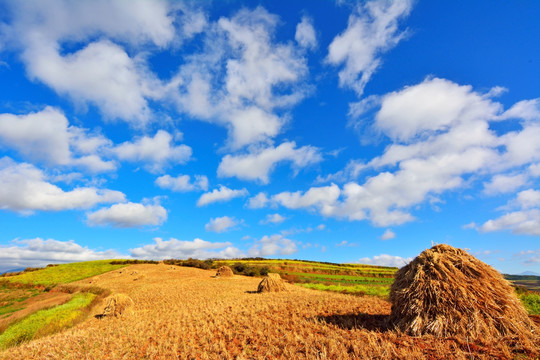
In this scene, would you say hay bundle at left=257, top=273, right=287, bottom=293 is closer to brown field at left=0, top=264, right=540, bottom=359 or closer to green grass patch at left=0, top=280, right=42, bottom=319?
brown field at left=0, top=264, right=540, bottom=359

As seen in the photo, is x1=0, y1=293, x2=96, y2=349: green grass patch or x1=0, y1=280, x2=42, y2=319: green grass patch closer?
x1=0, y1=293, x2=96, y2=349: green grass patch

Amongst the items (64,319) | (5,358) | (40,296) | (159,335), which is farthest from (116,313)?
(40,296)

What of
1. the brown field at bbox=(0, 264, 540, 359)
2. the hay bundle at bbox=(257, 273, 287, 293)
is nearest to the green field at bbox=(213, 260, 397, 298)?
the hay bundle at bbox=(257, 273, 287, 293)

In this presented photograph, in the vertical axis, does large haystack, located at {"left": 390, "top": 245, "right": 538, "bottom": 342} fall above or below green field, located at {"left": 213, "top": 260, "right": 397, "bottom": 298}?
above

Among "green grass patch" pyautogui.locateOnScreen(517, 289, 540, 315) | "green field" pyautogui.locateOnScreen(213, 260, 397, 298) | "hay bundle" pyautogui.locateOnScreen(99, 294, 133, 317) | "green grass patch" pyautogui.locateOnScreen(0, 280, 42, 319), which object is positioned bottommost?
"green grass patch" pyautogui.locateOnScreen(0, 280, 42, 319)

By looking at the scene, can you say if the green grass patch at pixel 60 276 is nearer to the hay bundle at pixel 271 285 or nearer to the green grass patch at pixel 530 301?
the hay bundle at pixel 271 285

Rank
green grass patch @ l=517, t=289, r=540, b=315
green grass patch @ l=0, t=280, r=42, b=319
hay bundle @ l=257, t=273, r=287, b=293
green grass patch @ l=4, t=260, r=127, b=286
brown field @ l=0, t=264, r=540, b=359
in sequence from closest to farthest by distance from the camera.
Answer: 1. brown field @ l=0, t=264, r=540, b=359
2. green grass patch @ l=517, t=289, r=540, b=315
3. hay bundle @ l=257, t=273, r=287, b=293
4. green grass patch @ l=0, t=280, r=42, b=319
5. green grass patch @ l=4, t=260, r=127, b=286

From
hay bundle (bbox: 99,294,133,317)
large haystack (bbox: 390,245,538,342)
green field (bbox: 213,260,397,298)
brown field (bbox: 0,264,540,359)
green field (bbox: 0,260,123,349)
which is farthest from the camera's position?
green field (bbox: 213,260,397,298)

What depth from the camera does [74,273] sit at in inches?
2319

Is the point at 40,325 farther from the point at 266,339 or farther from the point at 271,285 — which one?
the point at 266,339

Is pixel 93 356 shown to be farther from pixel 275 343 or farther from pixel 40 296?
pixel 40 296

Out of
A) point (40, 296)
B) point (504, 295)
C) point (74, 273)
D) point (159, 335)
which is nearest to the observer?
point (504, 295)

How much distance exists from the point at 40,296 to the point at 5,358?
32.2m

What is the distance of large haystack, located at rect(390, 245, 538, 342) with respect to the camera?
307 inches
